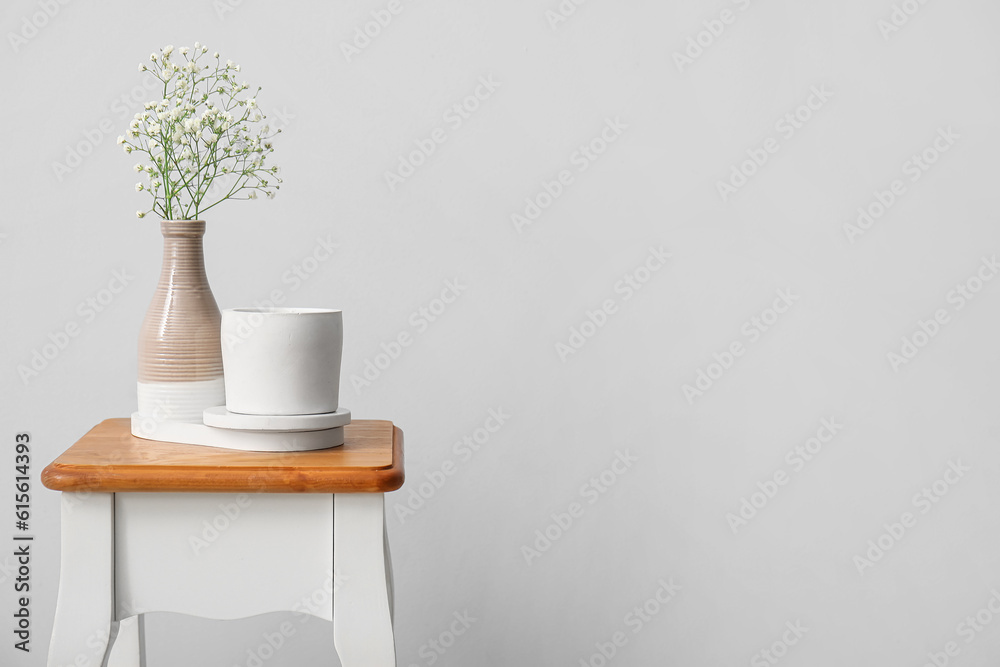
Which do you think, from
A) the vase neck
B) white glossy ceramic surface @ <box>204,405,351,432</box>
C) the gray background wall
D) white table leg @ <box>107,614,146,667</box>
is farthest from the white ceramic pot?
the gray background wall

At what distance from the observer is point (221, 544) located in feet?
3.44

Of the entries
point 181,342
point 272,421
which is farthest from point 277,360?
point 181,342

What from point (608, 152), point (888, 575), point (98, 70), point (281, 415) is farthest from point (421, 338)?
point (888, 575)

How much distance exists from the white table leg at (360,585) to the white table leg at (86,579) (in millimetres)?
255

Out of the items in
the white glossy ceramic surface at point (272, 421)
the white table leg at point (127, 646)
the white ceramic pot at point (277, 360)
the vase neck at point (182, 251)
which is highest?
the vase neck at point (182, 251)

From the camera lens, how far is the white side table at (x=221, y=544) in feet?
3.35

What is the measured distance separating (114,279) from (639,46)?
109 centimetres

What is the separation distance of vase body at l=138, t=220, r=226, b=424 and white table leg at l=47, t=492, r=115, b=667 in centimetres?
19

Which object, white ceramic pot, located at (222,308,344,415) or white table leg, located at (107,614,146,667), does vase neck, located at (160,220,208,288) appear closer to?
white ceramic pot, located at (222,308,344,415)

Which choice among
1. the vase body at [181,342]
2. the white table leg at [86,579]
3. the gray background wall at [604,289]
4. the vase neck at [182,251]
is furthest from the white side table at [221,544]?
the gray background wall at [604,289]

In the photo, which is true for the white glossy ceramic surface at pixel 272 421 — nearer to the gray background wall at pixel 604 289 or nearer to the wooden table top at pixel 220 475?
the wooden table top at pixel 220 475

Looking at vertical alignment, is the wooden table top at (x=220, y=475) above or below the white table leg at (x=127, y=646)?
above

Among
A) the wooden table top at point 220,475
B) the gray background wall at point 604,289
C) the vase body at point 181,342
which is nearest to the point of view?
the wooden table top at point 220,475

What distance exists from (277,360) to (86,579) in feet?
1.06
